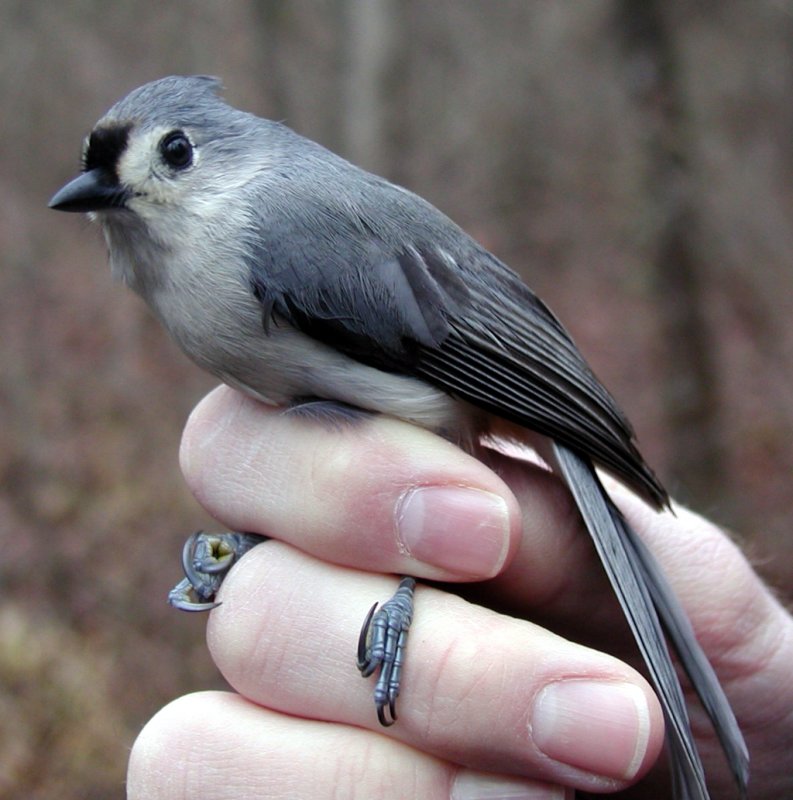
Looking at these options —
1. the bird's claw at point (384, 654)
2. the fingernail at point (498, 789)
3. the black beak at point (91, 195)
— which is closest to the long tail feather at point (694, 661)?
the fingernail at point (498, 789)

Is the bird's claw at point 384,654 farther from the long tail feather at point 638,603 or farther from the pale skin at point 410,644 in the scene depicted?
the long tail feather at point 638,603

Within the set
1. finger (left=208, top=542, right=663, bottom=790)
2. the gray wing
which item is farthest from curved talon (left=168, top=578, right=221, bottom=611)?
the gray wing

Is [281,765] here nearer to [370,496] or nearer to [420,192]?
[370,496]

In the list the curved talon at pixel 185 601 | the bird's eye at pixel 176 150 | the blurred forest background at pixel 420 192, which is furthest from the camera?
the blurred forest background at pixel 420 192

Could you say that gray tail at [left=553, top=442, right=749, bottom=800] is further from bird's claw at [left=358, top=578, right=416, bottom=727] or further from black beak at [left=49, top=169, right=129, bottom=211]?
black beak at [left=49, top=169, right=129, bottom=211]

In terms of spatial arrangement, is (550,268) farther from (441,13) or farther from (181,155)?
(181,155)

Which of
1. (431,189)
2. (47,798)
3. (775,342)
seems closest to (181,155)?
(47,798)

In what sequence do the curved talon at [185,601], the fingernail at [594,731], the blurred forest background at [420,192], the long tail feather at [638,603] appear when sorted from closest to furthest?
the fingernail at [594,731]
the long tail feather at [638,603]
the curved talon at [185,601]
the blurred forest background at [420,192]
